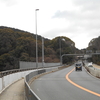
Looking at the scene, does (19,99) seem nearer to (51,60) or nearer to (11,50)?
(11,50)

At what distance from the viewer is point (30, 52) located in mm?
80875

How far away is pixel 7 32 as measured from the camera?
6988cm

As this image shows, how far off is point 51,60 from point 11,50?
110 ft

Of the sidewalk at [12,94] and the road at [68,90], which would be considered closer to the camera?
the road at [68,90]

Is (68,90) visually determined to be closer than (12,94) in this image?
No

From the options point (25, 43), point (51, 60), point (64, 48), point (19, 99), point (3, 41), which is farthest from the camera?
point (64, 48)

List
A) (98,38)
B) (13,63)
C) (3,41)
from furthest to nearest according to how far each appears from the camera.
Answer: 1. (98,38)
2. (3,41)
3. (13,63)

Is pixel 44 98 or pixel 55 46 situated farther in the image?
pixel 55 46

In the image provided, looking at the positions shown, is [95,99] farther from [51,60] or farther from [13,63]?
[51,60]


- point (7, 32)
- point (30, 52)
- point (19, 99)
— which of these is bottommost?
point (19, 99)

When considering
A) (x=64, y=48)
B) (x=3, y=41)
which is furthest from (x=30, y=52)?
(x=64, y=48)

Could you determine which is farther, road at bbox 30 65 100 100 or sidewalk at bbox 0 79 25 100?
sidewalk at bbox 0 79 25 100

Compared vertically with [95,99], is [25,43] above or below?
above

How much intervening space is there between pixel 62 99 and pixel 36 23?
114 ft
